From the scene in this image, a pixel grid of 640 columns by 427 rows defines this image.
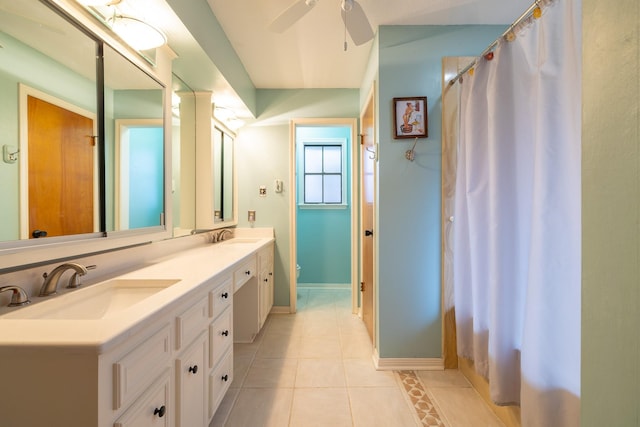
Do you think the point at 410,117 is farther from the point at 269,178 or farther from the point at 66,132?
the point at 66,132

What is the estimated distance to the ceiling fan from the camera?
47.3 inches

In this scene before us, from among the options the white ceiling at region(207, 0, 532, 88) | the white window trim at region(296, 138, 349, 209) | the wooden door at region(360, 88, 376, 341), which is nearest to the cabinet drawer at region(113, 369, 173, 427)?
the wooden door at region(360, 88, 376, 341)

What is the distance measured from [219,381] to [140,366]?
73 centimetres

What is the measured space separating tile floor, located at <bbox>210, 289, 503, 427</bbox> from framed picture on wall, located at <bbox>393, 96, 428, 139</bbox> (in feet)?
5.46

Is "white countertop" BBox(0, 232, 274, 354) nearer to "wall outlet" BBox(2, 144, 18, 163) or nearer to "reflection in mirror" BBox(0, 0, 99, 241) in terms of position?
"reflection in mirror" BBox(0, 0, 99, 241)

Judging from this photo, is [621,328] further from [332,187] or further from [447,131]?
[332,187]

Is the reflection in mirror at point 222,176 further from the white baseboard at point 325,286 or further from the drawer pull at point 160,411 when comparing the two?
the white baseboard at point 325,286

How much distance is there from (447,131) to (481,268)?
0.95 metres

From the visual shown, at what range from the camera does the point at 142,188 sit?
1438 millimetres

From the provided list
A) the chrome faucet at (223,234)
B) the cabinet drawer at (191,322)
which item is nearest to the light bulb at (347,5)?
the cabinet drawer at (191,322)

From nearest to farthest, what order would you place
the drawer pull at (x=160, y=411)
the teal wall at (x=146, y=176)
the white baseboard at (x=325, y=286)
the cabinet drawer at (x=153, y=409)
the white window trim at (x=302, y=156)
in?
the cabinet drawer at (x=153, y=409) → the drawer pull at (x=160, y=411) → the teal wall at (x=146, y=176) → the white baseboard at (x=325, y=286) → the white window trim at (x=302, y=156)

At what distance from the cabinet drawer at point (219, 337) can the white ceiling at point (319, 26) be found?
1.90 meters

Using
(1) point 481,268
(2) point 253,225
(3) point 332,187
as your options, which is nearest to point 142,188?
(2) point 253,225

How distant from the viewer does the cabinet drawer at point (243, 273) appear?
64.5 inches
